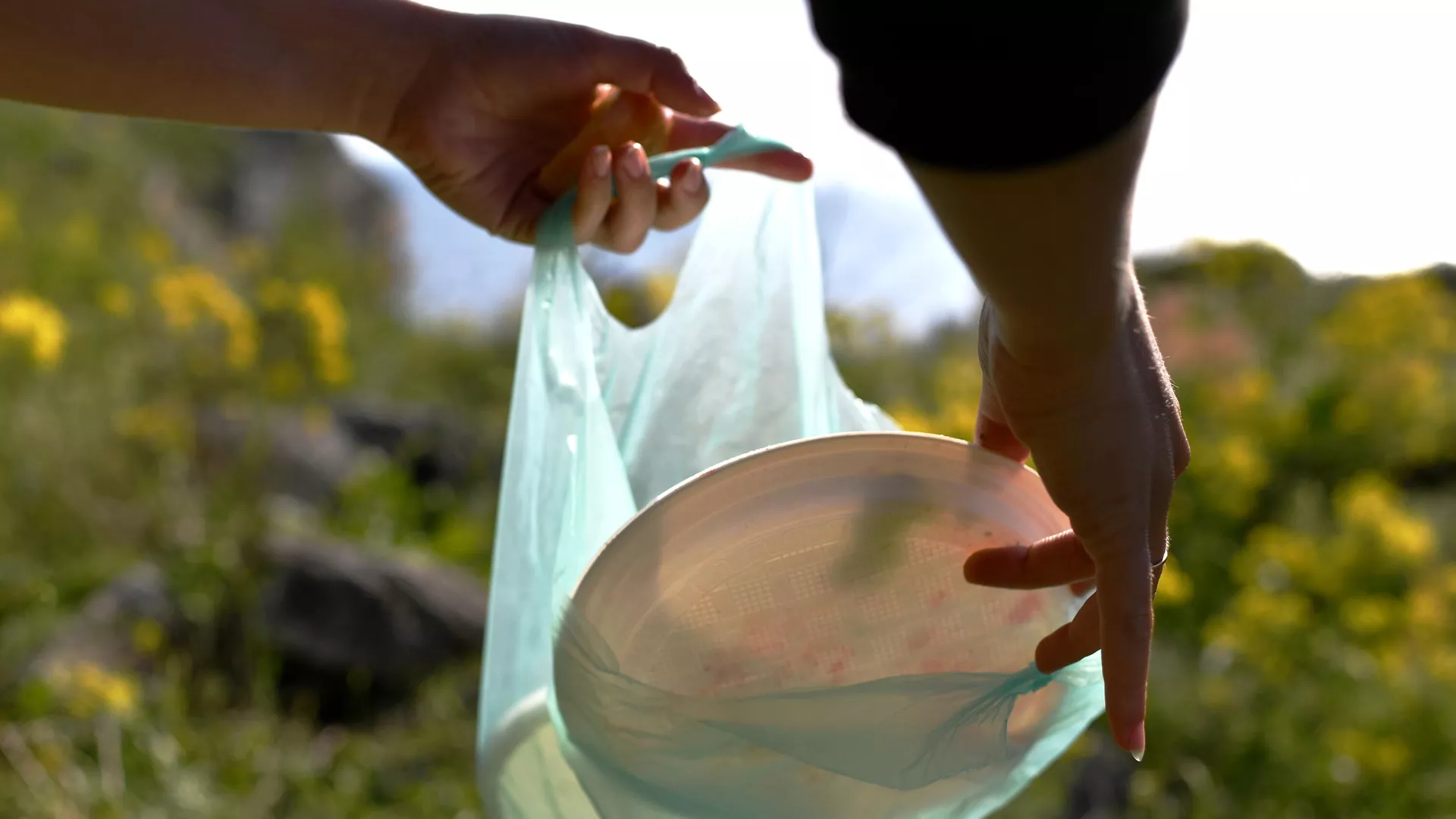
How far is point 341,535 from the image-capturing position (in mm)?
2350

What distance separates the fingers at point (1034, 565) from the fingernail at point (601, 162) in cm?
36

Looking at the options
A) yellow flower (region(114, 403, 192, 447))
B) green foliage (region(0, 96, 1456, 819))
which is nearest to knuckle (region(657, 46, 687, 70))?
green foliage (region(0, 96, 1456, 819))

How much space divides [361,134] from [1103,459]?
603mm

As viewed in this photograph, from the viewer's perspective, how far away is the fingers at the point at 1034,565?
611mm

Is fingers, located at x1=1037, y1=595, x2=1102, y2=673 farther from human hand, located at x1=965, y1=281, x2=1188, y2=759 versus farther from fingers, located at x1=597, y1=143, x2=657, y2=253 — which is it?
fingers, located at x1=597, y1=143, x2=657, y2=253

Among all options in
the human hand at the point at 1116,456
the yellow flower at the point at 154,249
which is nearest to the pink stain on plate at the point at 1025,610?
the human hand at the point at 1116,456

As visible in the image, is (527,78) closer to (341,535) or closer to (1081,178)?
(1081,178)

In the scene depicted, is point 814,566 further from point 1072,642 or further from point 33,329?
point 33,329

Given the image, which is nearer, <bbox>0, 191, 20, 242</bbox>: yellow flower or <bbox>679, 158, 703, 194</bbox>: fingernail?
<bbox>679, 158, 703, 194</bbox>: fingernail

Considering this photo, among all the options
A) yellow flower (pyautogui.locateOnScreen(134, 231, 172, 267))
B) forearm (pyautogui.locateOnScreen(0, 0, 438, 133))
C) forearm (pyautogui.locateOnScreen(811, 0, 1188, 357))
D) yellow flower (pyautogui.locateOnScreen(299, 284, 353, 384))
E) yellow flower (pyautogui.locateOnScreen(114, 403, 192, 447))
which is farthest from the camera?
yellow flower (pyautogui.locateOnScreen(134, 231, 172, 267))

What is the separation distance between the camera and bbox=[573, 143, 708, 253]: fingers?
0.80 m

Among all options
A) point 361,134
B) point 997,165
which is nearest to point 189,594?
point 361,134

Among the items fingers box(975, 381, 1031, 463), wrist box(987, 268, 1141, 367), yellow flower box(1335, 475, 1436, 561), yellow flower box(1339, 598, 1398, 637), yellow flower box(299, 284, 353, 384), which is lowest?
yellow flower box(1339, 598, 1398, 637)

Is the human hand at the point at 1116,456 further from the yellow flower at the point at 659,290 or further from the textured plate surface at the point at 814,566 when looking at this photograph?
the yellow flower at the point at 659,290
